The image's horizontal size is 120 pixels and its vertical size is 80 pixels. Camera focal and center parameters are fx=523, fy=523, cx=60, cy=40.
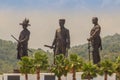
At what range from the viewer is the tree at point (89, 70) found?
225 ft

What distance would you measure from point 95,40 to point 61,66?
692cm

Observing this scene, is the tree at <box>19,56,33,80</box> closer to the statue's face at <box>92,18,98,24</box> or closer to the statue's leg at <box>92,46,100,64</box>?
the statue's leg at <box>92,46,100,64</box>

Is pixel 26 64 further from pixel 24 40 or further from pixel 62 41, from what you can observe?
pixel 62 41

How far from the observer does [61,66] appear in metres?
69.1

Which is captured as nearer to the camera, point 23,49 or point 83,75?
point 83,75

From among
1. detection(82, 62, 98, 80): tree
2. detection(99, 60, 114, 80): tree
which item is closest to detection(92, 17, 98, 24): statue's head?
detection(99, 60, 114, 80): tree

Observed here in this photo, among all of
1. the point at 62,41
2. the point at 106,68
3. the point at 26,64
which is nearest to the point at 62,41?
the point at 62,41

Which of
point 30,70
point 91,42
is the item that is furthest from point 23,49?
point 91,42

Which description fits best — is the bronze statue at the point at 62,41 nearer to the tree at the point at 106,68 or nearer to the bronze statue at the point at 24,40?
the bronze statue at the point at 24,40

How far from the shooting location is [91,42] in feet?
240

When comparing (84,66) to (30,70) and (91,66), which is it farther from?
(30,70)

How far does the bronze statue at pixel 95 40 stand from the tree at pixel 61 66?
5135 mm

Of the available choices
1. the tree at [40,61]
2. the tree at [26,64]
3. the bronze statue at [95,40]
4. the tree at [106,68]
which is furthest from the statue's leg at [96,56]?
the tree at [26,64]

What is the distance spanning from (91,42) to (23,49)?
966 centimetres
